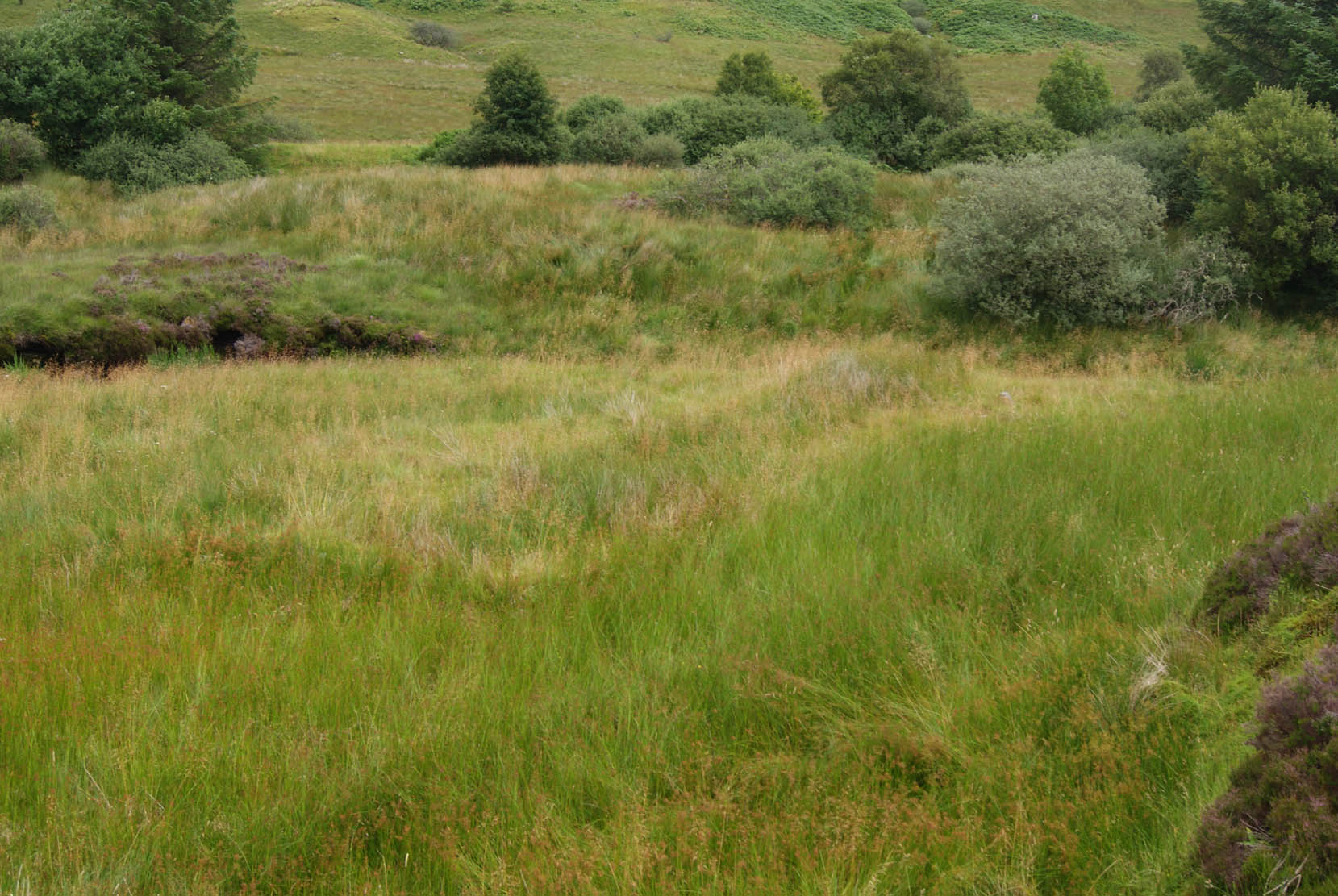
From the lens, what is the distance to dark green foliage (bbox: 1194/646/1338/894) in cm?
189

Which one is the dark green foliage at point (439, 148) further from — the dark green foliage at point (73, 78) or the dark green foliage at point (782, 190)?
the dark green foliage at point (782, 190)

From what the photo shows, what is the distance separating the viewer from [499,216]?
1769cm

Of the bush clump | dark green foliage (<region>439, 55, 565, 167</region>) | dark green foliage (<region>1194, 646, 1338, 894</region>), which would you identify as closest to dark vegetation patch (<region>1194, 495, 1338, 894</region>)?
dark green foliage (<region>1194, 646, 1338, 894</region>)

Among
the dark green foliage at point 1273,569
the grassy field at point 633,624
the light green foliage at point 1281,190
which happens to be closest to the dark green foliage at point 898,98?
the light green foliage at point 1281,190

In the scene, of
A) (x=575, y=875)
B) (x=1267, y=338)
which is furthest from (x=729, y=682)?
(x=1267, y=338)

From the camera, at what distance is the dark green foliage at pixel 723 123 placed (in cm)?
2425

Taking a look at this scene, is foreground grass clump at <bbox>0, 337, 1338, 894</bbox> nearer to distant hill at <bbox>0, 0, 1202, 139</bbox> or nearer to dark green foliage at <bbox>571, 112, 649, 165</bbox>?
dark green foliage at <bbox>571, 112, 649, 165</bbox>

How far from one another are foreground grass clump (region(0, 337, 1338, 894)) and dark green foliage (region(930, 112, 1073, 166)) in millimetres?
16415

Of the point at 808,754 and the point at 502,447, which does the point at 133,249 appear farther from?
the point at 808,754

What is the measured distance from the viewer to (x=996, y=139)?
74.0 feet

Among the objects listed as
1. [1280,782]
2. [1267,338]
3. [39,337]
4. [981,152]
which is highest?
[981,152]

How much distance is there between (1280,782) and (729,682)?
183 cm

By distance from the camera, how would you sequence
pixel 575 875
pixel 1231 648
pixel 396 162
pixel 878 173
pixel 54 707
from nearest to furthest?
pixel 575 875
pixel 1231 648
pixel 54 707
pixel 878 173
pixel 396 162

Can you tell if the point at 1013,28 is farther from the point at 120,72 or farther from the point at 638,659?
the point at 638,659
